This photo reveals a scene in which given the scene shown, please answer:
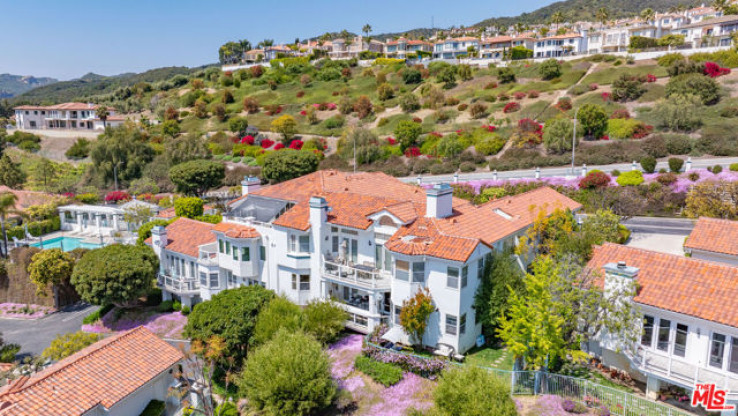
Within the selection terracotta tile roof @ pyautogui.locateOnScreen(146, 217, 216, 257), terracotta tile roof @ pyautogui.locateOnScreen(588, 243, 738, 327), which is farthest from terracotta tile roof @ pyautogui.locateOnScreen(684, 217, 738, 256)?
terracotta tile roof @ pyautogui.locateOnScreen(146, 217, 216, 257)

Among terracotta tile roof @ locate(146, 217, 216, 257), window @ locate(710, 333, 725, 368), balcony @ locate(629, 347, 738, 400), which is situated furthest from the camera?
terracotta tile roof @ locate(146, 217, 216, 257)

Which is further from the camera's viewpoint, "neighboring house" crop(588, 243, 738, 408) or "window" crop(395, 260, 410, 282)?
"window" crop(395, 260, 410, 282)

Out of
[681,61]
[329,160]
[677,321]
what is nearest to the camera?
[677,321]

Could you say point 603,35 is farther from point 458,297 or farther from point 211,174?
point 458,297

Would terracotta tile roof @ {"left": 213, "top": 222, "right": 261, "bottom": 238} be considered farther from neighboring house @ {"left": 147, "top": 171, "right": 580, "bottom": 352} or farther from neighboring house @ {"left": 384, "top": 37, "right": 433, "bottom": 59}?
neighboring house @ {"left": 384, "top": 37, "right": 433, "bottom": 59}

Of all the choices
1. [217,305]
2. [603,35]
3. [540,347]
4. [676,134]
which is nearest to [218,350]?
[217,305]

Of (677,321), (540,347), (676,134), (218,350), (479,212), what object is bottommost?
(218,350)
